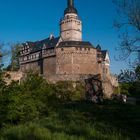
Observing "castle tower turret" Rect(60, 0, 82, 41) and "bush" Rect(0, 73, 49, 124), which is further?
"castle tower turret" Rect(60, 0, 82, 41)

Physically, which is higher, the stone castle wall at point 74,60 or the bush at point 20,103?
the stone castle wall at point 74,60

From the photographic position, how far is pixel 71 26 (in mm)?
75312

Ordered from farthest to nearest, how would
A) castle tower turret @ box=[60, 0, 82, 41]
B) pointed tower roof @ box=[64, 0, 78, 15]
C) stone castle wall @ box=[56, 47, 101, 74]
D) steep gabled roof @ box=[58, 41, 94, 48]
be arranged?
pointed tower roof @ box=[64, 0, 78, 15] < castle tower turret @ box=[60, 0, 82, 41] < steep gabled roof @ box=[58, 41, 94, 48] < stone castle wall @ box=[56, 47, 101, 74]

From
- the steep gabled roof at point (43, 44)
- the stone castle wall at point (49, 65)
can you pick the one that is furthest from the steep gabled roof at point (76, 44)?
the stone castle wall at point (49, 65)

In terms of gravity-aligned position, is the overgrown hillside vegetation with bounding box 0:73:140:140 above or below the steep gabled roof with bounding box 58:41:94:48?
below

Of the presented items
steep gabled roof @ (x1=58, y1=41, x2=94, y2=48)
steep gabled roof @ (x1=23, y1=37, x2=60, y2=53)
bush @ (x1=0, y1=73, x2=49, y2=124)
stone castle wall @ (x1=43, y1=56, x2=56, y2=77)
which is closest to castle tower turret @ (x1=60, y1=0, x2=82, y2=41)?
steep gabled roof @ (x1=23, y1=37, x2=60, y2=53)

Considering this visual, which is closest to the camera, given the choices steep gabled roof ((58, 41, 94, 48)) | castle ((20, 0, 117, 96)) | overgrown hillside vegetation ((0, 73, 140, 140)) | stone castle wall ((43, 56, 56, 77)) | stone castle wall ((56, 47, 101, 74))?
overgrown hillside vegetation ((0, 73, 140, 140))

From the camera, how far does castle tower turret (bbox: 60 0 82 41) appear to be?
7469 centimetres

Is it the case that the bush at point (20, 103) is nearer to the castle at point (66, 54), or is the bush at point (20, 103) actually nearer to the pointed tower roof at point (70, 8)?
the castle at point (66, 54)

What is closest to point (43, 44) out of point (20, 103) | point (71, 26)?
point (71, 26)

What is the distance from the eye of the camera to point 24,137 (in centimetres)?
1217

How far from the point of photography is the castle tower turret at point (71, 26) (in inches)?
2940

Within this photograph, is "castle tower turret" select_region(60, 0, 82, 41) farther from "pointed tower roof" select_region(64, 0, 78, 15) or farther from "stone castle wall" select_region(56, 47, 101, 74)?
"stone castle wall" select_region(56, 47, 101, 74)

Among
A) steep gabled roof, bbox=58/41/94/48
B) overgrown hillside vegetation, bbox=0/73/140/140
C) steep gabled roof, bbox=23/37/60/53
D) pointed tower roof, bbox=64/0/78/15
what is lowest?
overgrown hillside vegetation, bbox=0/73/140/140
